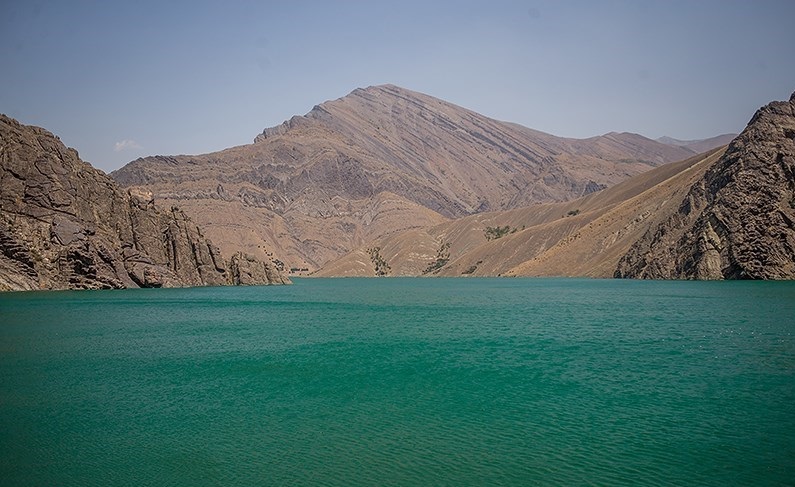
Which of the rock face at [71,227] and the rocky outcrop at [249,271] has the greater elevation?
the rock face at [71,227]

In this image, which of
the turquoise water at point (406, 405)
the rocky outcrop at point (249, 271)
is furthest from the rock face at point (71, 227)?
the turquoise water at point (406, 405)

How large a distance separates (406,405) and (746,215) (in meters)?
102

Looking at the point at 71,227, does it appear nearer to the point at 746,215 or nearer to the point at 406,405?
the point at 406,405

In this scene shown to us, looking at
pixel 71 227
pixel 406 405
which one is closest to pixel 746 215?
pixel 406 405

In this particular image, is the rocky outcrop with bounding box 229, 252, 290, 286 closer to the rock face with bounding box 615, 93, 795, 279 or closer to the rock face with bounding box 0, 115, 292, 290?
the rock face with bounding box 0, 115, 292, 290

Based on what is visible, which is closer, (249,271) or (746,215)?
(746,215)

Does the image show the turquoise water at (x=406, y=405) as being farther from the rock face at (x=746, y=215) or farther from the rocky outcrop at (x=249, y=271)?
the rocky outcrop at (x=249, y=271)

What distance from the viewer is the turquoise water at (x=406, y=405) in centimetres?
1797

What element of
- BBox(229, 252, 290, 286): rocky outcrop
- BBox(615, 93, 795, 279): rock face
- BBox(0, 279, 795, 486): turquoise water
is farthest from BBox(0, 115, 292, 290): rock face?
BBox(615, 93, 795, 279): rock face

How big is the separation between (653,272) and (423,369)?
341ft

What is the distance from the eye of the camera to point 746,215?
351 ft

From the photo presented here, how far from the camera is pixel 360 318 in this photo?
204 feet

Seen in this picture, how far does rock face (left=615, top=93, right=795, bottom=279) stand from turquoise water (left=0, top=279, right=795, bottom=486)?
62.5 meters

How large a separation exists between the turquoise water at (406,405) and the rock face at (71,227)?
50.7 m
